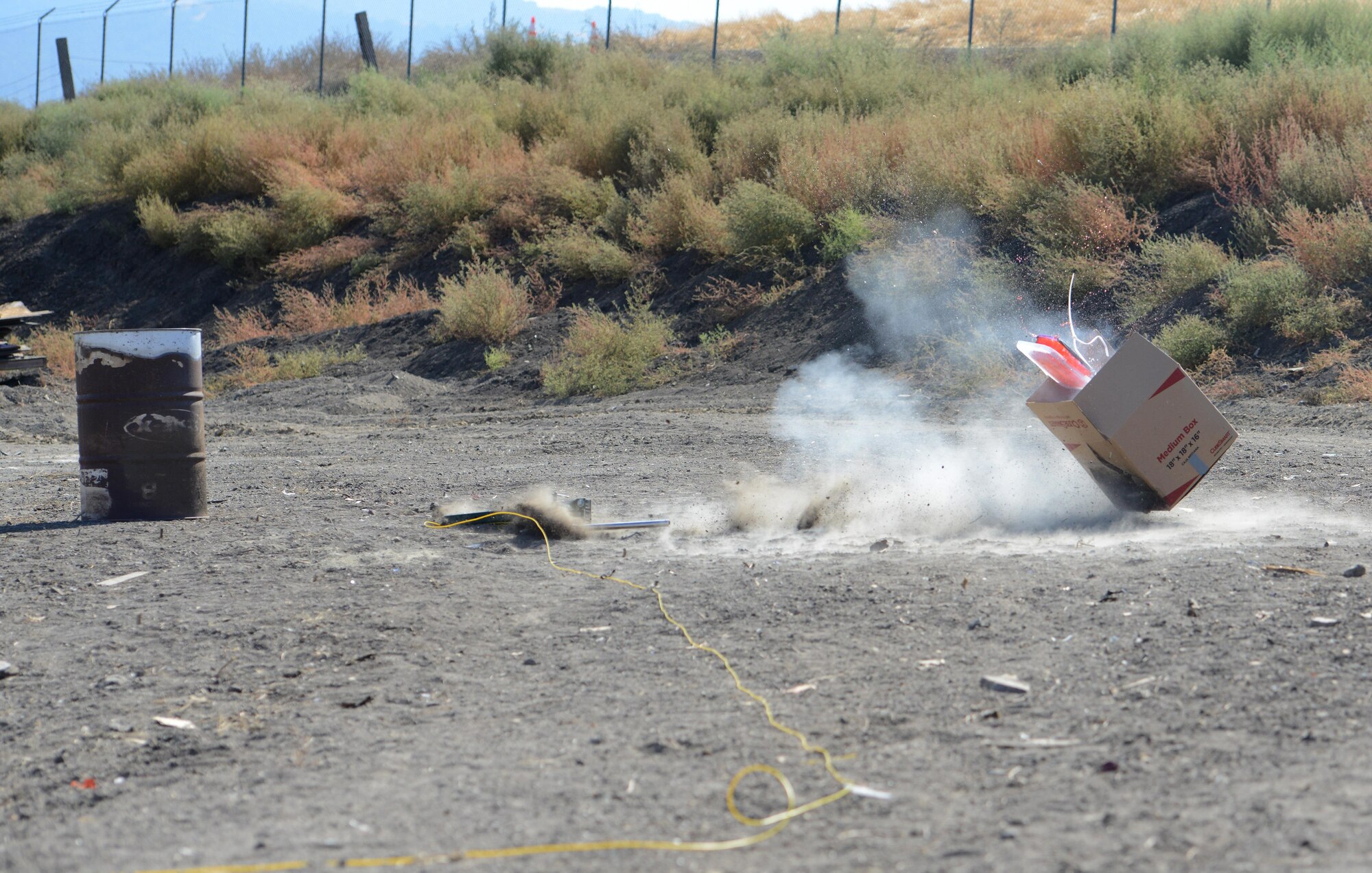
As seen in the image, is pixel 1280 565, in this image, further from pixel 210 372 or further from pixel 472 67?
pixel 472 67

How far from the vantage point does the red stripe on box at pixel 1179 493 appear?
5.82 metres

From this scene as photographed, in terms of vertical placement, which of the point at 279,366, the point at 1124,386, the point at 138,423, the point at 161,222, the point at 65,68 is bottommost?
the point at 279,366

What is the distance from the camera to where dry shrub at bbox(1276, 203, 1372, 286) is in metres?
12.3

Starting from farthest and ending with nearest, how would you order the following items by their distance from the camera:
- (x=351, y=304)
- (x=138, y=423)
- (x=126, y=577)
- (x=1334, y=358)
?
(x=351, y=304) → (x=1334, y=358) → (x=138, y=423) → (x=126, y=577)

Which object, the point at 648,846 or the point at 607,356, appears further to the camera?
the point at 607,356

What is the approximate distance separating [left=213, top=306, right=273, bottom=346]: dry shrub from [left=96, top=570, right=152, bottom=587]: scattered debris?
14934mm

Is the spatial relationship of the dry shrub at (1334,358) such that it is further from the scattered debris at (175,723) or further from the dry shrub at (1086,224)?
the scattered debris at (175,723)

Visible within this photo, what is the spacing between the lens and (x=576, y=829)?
9.67ft

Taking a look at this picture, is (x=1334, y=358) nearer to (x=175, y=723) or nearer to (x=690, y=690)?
(x=690, y=690)

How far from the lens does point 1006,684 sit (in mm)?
3779

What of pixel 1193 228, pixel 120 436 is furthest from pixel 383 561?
pixel 1193 228

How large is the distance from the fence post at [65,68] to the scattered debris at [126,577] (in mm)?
42621

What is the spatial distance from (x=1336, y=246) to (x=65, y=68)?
141 feet

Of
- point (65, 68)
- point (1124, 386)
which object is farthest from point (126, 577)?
point (65, 68)
